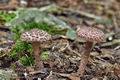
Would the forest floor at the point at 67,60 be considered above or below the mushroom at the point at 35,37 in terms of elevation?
below

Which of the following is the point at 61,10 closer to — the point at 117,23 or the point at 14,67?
the point at 117,23

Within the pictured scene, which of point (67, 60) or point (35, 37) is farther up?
point (35, 37)

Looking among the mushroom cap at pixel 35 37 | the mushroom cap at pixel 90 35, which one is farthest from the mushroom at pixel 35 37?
the mushroom cap at pixel 90 35

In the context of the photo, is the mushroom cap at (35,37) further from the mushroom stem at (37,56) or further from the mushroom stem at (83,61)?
the mushroom stem at (83,61)

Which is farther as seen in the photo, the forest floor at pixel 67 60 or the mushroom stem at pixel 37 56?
the forest floor at pixel 67 60

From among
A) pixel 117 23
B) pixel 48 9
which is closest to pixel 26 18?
pixel 48 9

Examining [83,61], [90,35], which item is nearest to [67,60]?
[83,61]

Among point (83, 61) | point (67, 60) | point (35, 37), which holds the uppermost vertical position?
point (35, 37)

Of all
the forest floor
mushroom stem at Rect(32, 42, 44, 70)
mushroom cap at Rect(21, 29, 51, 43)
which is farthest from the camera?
the forest floor

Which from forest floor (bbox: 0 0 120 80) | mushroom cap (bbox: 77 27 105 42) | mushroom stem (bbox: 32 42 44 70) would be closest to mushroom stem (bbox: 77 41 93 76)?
forest floor (bbox: 0 0 120 80)

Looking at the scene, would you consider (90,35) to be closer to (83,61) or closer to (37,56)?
(83,61)

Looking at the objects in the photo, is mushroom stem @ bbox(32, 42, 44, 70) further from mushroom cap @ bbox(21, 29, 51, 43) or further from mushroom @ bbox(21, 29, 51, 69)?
mushroom cap @ bbox(21, 29, 51, 43)

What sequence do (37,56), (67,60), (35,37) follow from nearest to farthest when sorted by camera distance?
(35,37), (37,56), (67,60)
